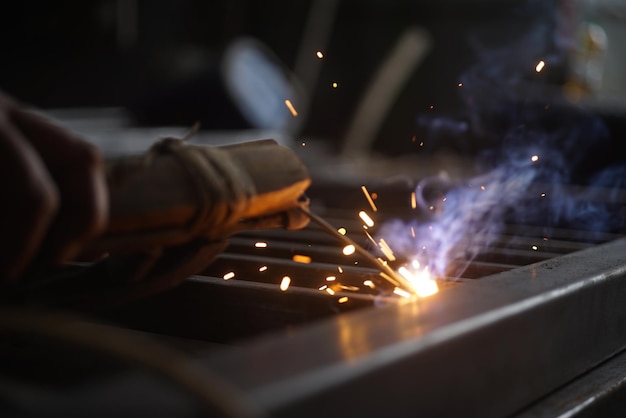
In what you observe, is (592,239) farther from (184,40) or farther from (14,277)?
(184,40)

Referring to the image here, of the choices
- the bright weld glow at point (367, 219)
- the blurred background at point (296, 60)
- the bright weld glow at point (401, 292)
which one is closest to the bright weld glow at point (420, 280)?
the bright weld glow at point (401, 292)

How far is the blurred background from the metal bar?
288 cm

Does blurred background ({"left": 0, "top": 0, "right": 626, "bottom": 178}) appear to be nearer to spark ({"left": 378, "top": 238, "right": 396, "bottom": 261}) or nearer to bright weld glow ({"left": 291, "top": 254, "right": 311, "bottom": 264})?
spark ({"left": 378, "top": 238, "right": 396, "bottom": 261})

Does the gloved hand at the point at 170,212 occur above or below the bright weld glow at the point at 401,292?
above

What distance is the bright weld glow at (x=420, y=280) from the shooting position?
56.5 inches

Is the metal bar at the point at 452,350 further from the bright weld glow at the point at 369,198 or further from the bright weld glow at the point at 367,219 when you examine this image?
the bright weld glow at the point at 369,198

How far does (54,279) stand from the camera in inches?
41.4

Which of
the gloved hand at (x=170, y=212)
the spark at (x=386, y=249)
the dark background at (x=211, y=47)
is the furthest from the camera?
the dark background at (x=211, y=47)

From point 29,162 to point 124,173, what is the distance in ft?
0.64

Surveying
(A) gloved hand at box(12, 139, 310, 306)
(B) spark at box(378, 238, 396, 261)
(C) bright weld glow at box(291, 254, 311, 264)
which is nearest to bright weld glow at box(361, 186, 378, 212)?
(B) spark at box(378, 238, 396, 261)

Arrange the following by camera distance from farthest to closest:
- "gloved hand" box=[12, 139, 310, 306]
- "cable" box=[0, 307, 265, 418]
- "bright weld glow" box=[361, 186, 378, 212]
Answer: "bright weld glow" box=[361, 186, 378, 212], "gloved hand" box=[12, 139, 310, 306], "cable" box=[0, 307, 265, 418]

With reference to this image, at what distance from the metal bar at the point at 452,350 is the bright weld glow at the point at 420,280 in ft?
0.68

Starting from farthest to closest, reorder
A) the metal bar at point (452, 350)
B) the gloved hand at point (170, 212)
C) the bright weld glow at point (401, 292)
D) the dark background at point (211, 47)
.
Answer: the dark background at point (211, 47), the bright weld glow at point (401, 292), the gloved hand at point (170, 212), the metal bar at point (452, 350)

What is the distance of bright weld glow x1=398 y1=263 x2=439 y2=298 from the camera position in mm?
1434
